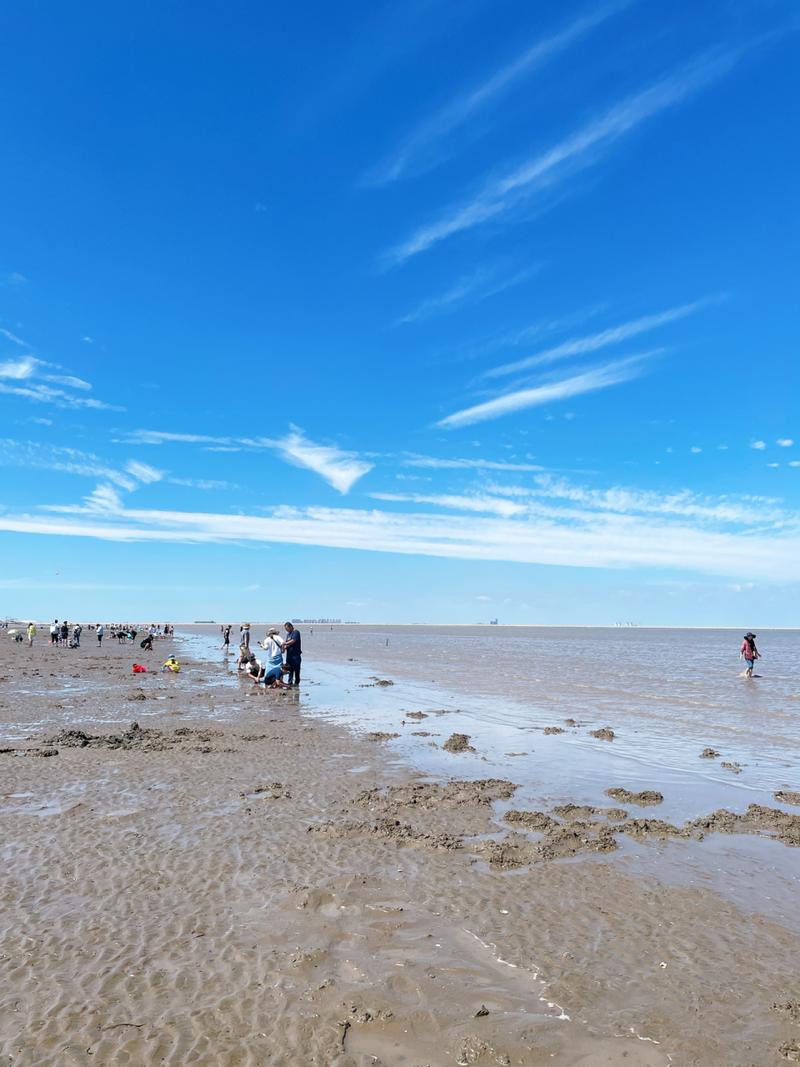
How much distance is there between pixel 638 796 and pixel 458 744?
4618mm

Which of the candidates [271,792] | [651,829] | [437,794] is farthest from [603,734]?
[271,792]

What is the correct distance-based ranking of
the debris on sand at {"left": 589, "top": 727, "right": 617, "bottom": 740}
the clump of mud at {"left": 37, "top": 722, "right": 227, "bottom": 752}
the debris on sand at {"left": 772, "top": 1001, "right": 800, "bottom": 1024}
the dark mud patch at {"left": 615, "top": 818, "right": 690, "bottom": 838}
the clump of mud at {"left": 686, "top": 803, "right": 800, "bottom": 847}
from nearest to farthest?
the debris on sand at {"left": 772, "top": 1001, "right": 800, "bottom": 1024} → the dark mud patch at {"left": 615, "top": 818, "right": 690, "bottom": 838} → the clump of mud at {"left": 686, "top": 803, "right": 800, "bottom": 847} → the clump of mud at {"left": 37, "top": 722, "right": 227, "bottom": 752} → the debris on sand at {"left": 589, "top": 727, "right": 617, "bottom": 740}

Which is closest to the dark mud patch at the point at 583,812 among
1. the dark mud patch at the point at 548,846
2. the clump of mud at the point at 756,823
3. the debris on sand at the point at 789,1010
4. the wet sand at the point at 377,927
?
the wet sand at the point at 377,927

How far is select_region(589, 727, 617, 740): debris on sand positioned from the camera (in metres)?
15.2

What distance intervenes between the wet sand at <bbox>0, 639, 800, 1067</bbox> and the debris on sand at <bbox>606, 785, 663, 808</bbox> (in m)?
0.07

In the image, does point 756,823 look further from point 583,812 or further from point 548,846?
point 548,846

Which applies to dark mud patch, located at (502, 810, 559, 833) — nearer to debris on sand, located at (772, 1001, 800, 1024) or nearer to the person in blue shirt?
debris on sand, located at (772, 1001, 800, 1024)

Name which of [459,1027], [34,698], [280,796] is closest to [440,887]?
[459,1027]

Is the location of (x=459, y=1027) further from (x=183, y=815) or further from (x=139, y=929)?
(x=183, y=815)

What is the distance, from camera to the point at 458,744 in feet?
44.8

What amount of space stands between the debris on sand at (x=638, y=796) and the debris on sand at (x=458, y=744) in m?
3.85

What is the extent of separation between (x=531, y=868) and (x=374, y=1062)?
3.49 meters

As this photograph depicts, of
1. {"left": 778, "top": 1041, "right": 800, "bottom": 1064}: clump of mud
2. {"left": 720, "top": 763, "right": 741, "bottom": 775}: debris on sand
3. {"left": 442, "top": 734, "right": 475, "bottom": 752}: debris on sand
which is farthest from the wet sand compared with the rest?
{"left": 442, "top": 734, "right": 475, "bottom": 752}: debris on sand

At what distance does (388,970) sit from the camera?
15.5 feet
